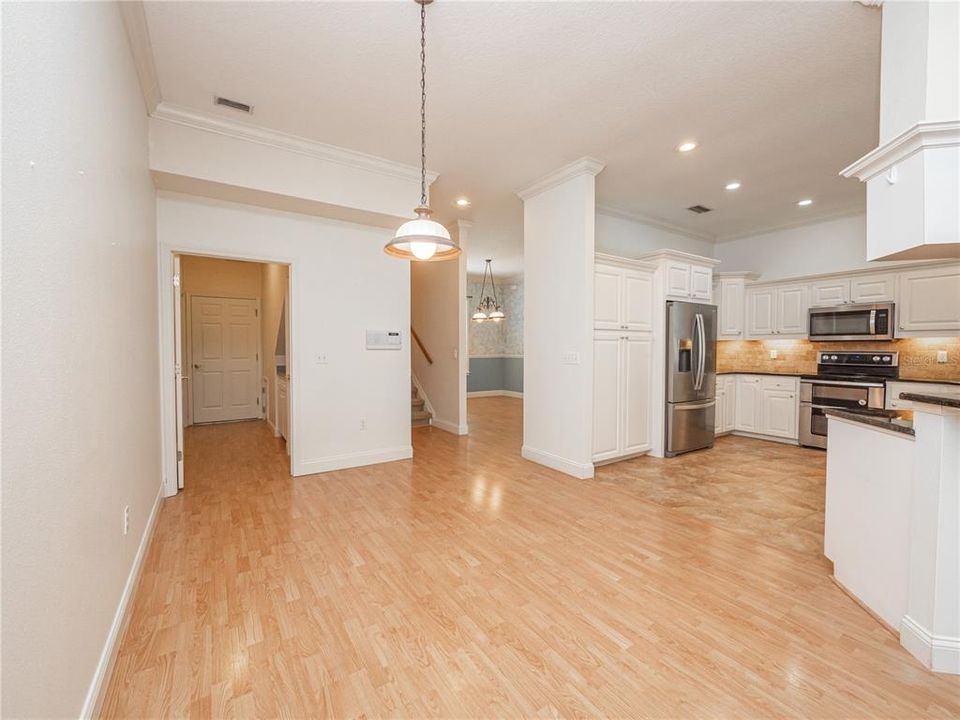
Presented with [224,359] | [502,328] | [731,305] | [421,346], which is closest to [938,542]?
[731,305]

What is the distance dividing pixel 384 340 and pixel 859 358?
19.4 ft

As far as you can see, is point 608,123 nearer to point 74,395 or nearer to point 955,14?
point 955,14

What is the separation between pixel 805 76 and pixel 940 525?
2905 mm

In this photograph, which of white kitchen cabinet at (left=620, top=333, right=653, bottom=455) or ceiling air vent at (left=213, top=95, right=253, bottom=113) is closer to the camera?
ceiling air vent at (left=213, top=95, right=253, bottom=113)

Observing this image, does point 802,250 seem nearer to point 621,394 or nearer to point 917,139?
point 621,394

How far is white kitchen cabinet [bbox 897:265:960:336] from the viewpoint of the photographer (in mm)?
4361

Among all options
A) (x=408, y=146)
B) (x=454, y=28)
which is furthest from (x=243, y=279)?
(x=454, y=28)

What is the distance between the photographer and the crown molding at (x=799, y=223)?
17.9ft

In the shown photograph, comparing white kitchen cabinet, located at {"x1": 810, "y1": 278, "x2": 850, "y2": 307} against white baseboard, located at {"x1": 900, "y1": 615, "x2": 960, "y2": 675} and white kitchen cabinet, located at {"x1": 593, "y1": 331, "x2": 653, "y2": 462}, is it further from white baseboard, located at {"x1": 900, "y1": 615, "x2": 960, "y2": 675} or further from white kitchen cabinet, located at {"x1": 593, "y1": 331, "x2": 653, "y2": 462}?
white baseboard, located at {"x1": 900, "y1": 615, "x2": 960, "y2": 675}

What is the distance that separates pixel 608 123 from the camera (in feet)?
11.1

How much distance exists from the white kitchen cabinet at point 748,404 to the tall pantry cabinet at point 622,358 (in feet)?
7.13

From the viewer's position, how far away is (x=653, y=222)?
19.3ft

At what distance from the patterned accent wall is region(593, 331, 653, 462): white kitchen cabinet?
20.8 feet

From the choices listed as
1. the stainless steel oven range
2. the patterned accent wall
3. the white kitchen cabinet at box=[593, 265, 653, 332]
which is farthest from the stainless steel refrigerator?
the patterned accent wall
